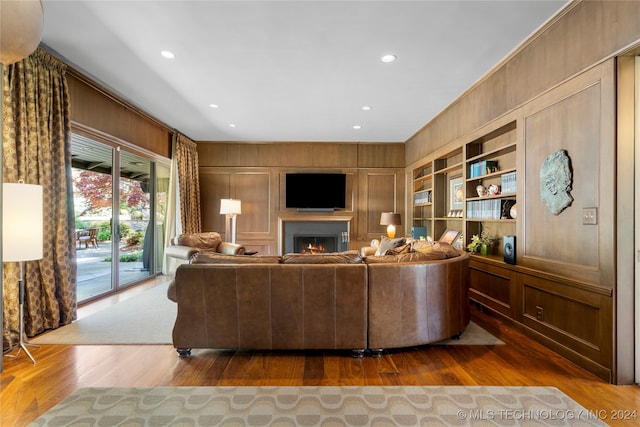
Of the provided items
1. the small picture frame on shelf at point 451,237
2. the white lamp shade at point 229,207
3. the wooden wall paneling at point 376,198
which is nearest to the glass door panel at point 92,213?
the white lamp shade at point 229,207

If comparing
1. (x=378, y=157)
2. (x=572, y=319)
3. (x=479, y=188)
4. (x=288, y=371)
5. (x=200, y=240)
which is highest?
(x=378, y=157)

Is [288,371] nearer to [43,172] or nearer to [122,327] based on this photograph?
[122,327]

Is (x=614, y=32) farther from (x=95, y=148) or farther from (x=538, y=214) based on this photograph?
(x=95, y=148)

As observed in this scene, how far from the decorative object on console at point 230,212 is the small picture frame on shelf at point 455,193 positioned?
168 inches

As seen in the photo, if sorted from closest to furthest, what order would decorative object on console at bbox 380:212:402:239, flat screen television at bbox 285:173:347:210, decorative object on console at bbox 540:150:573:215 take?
decorative object on console at bbox 540:150:573:215, decorative object on console at bbox 380:212:402:239, flat screen television at bbox 285:173:347:210

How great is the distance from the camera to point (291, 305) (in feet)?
8.26

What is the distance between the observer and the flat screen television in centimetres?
698

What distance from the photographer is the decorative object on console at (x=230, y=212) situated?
6449 mm

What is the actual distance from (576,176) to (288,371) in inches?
108

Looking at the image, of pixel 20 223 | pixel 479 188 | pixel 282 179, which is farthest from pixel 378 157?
pixel 20 223

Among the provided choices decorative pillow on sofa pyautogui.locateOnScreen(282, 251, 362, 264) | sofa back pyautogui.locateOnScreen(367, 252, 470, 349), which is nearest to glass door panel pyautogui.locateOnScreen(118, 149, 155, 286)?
decorative pillow on sofa pyautogui.locateOnScreen(282, 251, 362, 264)

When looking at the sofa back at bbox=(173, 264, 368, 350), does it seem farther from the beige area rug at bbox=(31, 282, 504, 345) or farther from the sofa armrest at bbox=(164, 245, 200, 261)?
the sofa armrest at bbox=(164, 245, 200, 261)

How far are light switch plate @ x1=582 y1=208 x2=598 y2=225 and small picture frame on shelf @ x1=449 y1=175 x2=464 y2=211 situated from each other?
102 inches

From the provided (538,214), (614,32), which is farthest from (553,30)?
(538,214)
